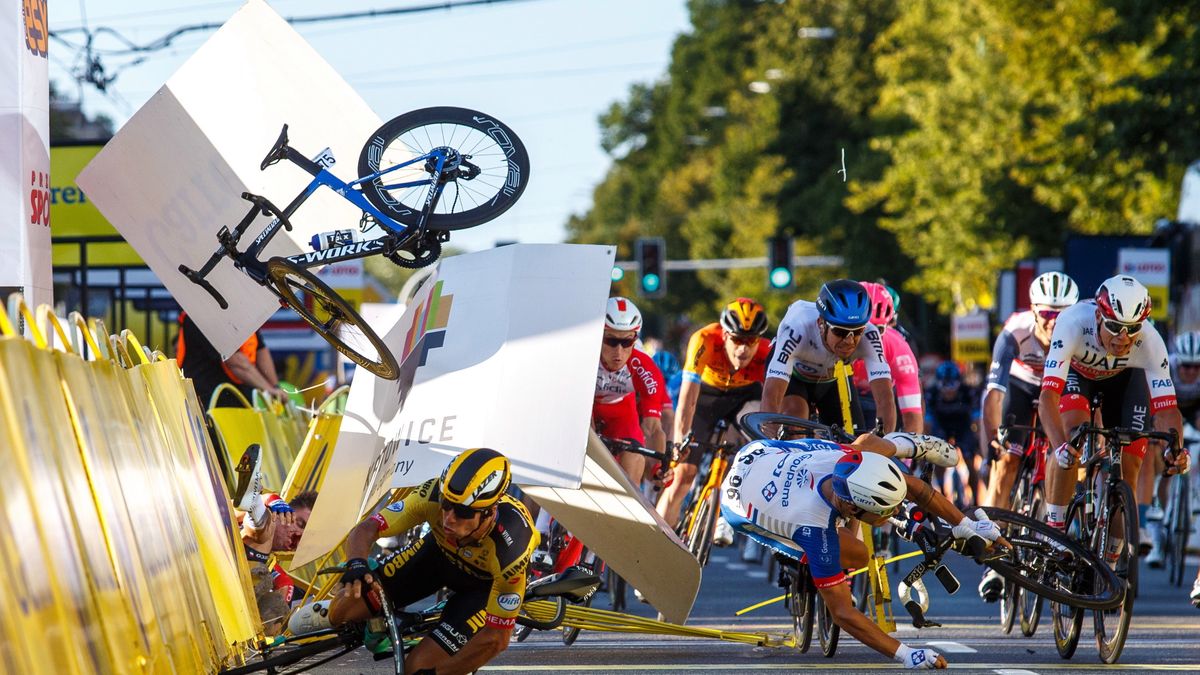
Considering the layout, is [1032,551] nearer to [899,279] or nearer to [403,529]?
[403,529]

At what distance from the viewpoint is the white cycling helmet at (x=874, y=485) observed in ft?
27.9

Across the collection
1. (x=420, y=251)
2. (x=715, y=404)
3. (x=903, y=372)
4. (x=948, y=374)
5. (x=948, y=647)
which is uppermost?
(x=420, y=251)

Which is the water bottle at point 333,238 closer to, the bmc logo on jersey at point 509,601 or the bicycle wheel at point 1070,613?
the bmc logo on jersey at point 509,601

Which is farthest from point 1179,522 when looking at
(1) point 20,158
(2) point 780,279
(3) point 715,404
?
(2) point 780,279

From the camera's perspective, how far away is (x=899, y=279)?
60188mm

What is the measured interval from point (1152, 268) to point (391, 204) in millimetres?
15215

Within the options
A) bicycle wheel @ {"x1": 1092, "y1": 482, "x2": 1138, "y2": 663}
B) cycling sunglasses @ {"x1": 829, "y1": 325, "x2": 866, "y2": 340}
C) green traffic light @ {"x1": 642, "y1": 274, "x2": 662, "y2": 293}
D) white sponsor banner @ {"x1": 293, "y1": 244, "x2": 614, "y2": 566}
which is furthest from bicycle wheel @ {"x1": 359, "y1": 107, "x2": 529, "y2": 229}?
green traffic light @ {"x1": 642, "y1": 274, "x2": 662, "y2": 293}

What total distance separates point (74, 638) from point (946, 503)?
489 centimetres

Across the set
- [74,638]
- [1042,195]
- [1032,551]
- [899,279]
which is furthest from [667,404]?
[899,279]

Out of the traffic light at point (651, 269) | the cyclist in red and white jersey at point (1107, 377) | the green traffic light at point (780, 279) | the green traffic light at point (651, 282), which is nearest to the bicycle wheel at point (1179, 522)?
the cyclist in red and white jersey at point (1107, 377)

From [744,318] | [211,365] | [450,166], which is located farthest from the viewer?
[211,365]

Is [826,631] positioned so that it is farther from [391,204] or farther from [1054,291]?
[1054,291]

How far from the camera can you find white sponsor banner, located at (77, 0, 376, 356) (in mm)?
10523

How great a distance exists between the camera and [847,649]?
34.7 ft
